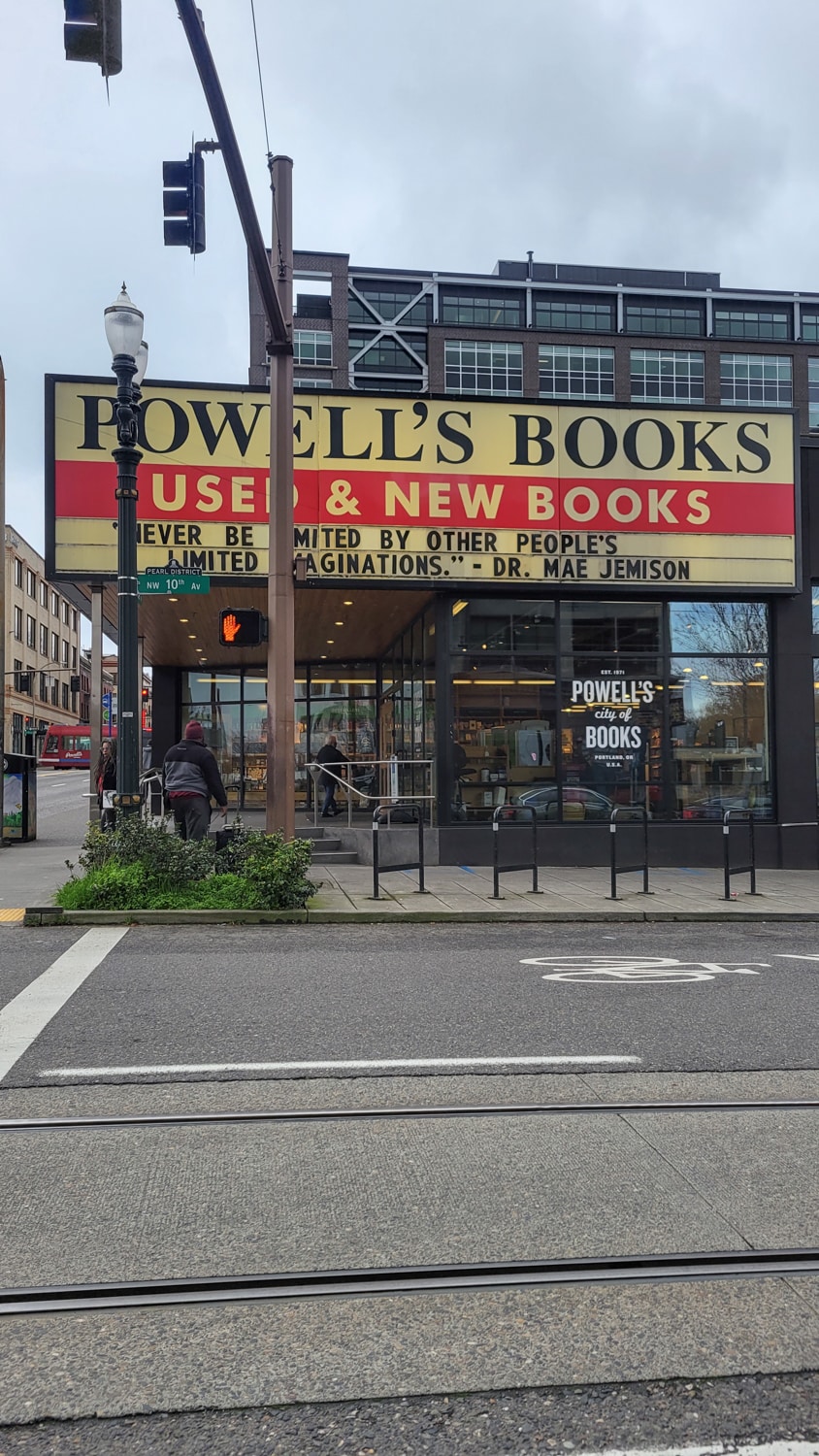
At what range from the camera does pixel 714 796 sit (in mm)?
16859

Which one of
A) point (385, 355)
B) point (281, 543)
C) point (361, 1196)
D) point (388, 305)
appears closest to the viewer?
point (361, 1196)

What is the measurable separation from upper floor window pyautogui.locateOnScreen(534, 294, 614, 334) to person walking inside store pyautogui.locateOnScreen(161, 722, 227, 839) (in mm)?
56024

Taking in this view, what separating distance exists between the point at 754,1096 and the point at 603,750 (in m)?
11.6

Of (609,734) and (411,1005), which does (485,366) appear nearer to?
(609,734)

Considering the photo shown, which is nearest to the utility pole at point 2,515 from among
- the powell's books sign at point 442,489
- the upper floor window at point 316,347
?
the powell's books sign at point 442,489

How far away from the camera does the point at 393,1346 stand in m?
2.96

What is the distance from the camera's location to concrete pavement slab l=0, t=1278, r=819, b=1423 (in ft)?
9.02

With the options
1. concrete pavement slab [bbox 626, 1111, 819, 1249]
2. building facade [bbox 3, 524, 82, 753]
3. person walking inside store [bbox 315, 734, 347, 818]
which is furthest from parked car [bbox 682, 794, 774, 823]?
building facade [bbox 3, 524, 82, 753]

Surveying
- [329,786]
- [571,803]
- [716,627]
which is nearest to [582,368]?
[329,786]

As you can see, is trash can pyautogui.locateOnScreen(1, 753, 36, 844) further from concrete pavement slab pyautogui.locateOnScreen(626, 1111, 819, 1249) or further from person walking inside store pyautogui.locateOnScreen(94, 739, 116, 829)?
concrete pavement slab pyautogui.locateOnScreen(626, 1111, 819, 1249)

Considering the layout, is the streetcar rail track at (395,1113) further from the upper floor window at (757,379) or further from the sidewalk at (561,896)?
the upper floor window at (757,379)

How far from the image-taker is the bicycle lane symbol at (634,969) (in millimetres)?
8062

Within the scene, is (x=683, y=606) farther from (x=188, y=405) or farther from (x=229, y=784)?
(x=229, y=784)

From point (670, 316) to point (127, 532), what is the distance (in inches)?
2362
